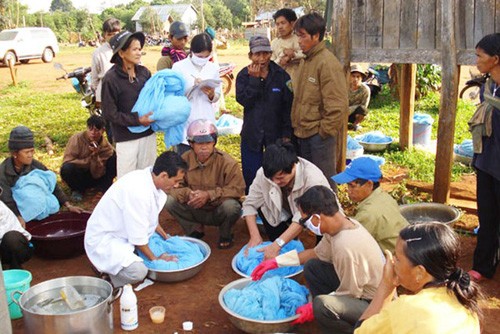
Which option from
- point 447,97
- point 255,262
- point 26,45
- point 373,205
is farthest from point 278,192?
point 26,45

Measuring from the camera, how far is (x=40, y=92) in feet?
50.4

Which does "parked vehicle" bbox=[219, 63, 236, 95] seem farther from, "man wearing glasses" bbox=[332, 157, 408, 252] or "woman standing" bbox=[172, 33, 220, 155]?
"man wearing glasses" bbox=[332, 157, 408, 252]

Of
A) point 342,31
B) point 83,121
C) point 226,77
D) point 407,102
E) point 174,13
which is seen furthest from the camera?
point 174,13

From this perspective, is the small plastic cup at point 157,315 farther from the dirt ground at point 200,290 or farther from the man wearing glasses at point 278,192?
the man wearing glasses at point 278,192

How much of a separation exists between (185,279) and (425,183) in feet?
10.7

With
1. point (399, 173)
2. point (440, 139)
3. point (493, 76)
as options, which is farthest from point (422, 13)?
point (399, 173)

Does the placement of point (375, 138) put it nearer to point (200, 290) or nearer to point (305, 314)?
point (200, 290)

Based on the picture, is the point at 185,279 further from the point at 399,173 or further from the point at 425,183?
the point at 399,173

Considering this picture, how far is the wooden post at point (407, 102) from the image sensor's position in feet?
24.3

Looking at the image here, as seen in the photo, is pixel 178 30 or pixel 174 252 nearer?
pixel 174 252

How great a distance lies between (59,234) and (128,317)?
1.79 m

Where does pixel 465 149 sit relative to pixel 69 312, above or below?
above

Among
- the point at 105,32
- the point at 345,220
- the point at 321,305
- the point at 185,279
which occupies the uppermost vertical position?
the point at 105,32

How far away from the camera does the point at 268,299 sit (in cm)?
370
